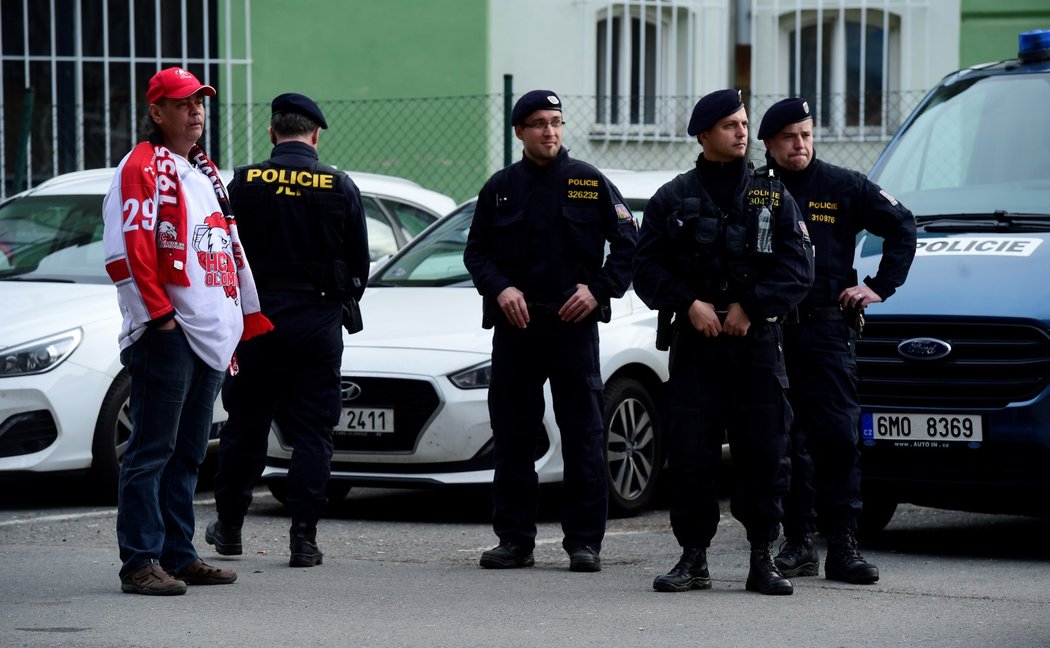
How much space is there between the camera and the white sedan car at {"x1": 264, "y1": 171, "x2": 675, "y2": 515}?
8227 mm

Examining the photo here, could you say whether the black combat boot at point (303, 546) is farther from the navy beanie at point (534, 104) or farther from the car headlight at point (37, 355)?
the car headlight at point (37, 355)

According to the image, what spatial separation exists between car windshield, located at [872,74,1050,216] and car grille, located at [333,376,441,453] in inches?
90.1

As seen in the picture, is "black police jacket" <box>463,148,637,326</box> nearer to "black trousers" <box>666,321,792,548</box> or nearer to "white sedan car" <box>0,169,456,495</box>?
"black trousers" <box>666,321,792,548</box>

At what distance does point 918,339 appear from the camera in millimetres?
7324

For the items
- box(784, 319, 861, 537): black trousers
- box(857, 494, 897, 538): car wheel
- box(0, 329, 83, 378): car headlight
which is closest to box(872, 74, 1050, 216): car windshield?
box(857, 494, 897, 538): car wheel

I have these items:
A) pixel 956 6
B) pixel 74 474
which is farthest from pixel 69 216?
pixel 956 6

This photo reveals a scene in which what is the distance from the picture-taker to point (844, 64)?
17922 mm

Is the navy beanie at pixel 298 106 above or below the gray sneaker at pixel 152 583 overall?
above

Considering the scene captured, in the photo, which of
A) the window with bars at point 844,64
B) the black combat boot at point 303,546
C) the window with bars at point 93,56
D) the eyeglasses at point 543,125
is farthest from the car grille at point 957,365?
the window with bars at point 844,64

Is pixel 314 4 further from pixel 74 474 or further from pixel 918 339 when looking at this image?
pixel 918 339

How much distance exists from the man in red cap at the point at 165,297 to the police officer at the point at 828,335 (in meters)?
2.08

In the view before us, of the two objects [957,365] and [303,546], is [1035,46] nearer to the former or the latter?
[957,365]

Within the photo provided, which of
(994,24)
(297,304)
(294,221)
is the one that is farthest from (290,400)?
(994,24)

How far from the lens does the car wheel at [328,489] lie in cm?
866
